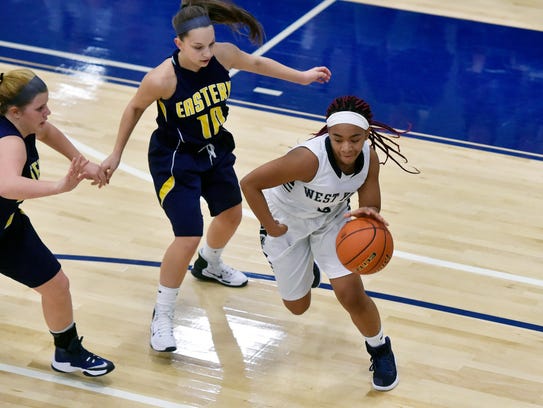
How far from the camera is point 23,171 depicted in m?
4.77

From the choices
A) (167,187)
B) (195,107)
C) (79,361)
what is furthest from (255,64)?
(79,361)

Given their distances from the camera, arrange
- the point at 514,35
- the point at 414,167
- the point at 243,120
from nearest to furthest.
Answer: the point at 414,167 → the point at 243,120 → the point at 514,35

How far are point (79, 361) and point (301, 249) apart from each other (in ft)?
4.25

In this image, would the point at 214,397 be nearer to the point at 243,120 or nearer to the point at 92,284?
the point at 92,284

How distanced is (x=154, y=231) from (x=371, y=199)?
86.3 inches

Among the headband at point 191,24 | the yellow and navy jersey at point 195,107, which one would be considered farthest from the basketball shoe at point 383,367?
the headband at point 191,24

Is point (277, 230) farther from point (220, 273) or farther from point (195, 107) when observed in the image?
point (220, 273)

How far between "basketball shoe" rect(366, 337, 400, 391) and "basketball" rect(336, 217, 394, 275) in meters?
0.54

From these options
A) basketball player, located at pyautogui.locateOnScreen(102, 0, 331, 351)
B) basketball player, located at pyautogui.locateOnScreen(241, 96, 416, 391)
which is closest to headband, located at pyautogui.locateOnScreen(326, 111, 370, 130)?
basketball player, located at pyautogui.locateOnScreen(241, 96, 416, 391)

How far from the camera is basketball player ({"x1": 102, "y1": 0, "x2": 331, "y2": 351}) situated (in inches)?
209

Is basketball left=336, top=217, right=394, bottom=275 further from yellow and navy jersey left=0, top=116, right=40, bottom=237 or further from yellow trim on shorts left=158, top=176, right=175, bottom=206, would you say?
yellow and navy jersey left=0, top=116, right=40, bottom=237

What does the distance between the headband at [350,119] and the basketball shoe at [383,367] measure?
1178 mm

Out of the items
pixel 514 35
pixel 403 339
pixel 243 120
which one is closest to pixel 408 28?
pixel 514 35

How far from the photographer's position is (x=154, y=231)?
6.77 m
